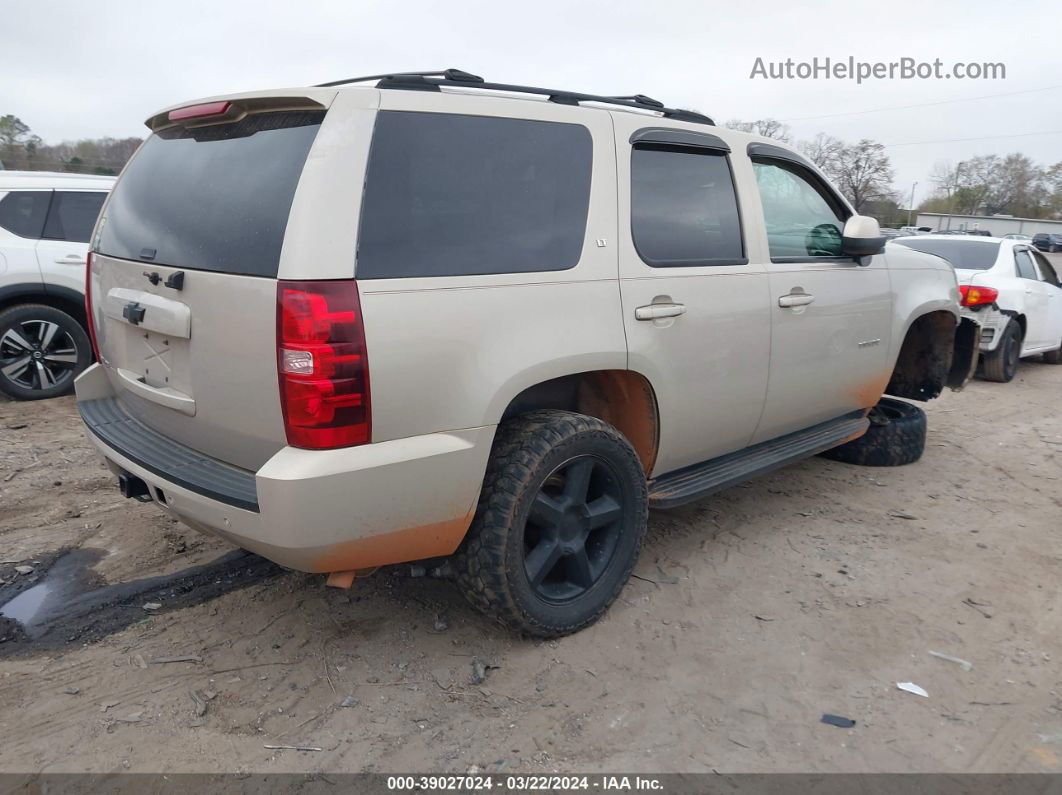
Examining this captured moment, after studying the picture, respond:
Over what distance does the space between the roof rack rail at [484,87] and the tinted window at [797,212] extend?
1.83 ft

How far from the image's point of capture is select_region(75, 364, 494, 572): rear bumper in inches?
91.7

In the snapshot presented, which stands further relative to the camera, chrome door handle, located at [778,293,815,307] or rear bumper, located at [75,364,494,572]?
chrome door handle, located at [778,293,815,307]

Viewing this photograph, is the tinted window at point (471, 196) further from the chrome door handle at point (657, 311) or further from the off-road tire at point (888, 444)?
the off-road tire at point (888, 444)

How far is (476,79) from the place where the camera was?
117 inches

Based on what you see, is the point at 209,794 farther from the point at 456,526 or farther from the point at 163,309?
the point at 163,309

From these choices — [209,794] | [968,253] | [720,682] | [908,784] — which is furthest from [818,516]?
[968,253]

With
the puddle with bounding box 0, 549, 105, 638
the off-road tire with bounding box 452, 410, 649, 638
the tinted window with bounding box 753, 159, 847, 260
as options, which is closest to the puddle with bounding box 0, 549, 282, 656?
the puddle with bounding box 0, 549, 105, 638

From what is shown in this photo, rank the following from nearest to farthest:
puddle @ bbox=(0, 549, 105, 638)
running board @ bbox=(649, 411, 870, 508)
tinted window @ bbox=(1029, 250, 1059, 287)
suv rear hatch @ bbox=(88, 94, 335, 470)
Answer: suv rear hatch @ bbox=(88, 94, 335, 470), puddle @ bbox=(0, 549, 105, 638), running board @ bbox=(649, 411, 870, 508), tinted window @ bbox=(1029, 250, 1059, 287)

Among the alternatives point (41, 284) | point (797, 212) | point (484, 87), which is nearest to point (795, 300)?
point (797, 212)

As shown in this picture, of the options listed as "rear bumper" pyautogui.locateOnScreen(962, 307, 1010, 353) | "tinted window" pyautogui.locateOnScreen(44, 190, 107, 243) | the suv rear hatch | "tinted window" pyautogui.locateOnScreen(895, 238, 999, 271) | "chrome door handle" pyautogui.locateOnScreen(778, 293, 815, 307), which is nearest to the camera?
the suv rear hatch

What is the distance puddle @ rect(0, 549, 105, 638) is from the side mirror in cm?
409

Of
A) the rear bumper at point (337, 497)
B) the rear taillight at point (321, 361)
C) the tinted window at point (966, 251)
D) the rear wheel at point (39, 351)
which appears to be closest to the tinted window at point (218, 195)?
the rear taillight at point (321, 361)

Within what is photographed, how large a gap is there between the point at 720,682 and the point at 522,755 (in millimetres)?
836

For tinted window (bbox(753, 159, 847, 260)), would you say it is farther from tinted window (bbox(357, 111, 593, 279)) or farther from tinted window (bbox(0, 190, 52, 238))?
tinted window (bbox(0, 190, 52, 238))
